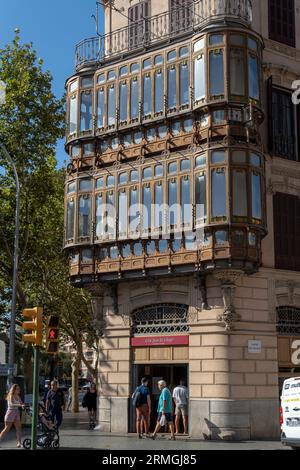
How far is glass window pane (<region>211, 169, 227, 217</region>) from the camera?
2212 centimetres

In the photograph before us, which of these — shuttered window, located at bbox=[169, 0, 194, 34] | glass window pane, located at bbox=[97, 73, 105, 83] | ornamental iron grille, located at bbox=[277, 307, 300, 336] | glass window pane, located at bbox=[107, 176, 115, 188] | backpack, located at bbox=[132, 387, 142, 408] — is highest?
shuttered window, located at bbox=[169, 0, 194, 34]

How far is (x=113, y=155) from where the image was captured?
82.9 feet

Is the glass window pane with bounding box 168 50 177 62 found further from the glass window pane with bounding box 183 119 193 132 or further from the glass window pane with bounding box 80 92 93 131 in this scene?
the glass window pane with bounding box 80 92 93 131

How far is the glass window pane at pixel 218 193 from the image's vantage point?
22.1 metres

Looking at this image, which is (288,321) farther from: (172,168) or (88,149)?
(88,149)

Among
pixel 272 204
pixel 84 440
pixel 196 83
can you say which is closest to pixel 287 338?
pixel 272 204

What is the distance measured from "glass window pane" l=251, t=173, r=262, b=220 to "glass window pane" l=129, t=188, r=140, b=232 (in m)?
3.99

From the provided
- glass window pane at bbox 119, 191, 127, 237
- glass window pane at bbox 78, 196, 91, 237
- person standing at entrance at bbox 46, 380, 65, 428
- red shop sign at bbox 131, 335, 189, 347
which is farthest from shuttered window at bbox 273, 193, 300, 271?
person standing at entrance at bbox 46, 380, 65, 428

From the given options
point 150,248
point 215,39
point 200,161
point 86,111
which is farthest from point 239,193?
point 86,111

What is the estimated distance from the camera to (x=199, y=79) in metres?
23.3

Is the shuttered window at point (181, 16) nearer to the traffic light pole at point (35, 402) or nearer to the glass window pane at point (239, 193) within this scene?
the glass window pane at point (239, 193)

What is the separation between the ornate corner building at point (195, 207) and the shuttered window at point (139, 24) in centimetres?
9

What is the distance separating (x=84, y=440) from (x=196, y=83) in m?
11.8

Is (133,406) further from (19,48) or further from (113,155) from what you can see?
(19,48)
